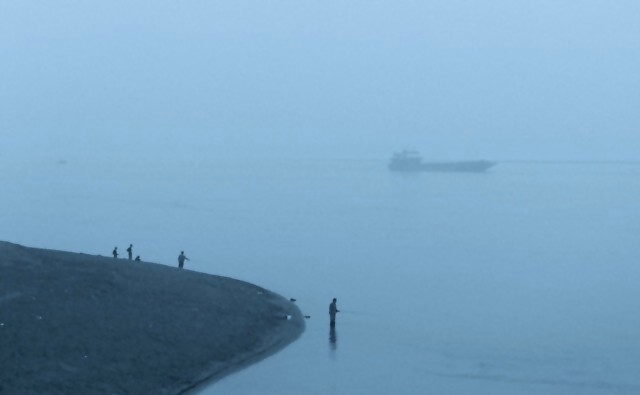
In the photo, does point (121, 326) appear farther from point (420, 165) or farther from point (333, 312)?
point (420, 165)

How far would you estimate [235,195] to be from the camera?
10631cm

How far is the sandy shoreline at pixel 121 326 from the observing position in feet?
60.0

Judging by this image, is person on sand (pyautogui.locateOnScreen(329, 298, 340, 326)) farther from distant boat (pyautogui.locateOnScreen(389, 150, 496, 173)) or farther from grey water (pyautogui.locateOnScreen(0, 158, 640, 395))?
distant boat (pyautogui.locateOnScreen(389, 150, 496, 173))

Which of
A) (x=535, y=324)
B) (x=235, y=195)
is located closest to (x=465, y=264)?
Result: (x=535, y=324)

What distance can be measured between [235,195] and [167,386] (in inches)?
3448

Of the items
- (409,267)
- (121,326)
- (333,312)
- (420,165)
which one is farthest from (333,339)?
(420,165)

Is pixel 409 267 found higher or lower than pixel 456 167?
lower

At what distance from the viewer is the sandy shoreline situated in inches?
720

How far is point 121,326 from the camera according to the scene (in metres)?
21.6

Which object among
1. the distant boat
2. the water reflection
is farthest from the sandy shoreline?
the distant boat

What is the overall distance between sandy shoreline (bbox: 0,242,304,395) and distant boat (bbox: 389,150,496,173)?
144984 mm

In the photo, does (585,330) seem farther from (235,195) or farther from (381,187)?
(381,187)

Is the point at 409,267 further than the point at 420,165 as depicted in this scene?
No

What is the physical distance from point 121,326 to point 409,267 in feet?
86.6
